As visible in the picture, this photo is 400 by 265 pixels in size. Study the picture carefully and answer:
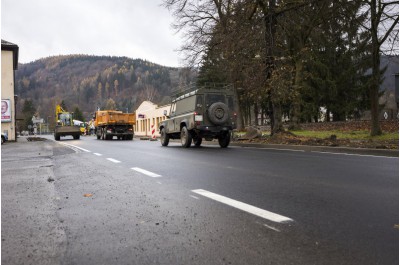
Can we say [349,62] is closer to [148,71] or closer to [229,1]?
[229,1]

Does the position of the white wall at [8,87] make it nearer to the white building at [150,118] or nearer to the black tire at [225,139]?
the white building at [150,118]

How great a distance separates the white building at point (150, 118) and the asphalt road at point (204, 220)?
37466 millimetres

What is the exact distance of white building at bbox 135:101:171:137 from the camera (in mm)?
46531

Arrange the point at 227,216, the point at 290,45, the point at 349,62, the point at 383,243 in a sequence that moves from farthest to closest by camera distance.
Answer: the point at 349,62 < the point at 290,45 < the point at 227,216 < the point at 383,243

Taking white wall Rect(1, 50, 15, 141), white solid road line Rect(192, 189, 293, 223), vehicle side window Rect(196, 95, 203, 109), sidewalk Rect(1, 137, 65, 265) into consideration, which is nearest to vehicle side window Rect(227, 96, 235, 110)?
vehicle side window Rect(196, 95, 203, 109)

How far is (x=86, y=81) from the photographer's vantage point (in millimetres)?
154125

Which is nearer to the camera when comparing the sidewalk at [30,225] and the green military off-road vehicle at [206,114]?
the sidewalk at [30,225]

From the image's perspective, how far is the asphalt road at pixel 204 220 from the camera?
283cm

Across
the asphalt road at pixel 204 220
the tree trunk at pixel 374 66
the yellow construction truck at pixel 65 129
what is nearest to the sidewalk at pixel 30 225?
the asphalt road at pixel 204 220

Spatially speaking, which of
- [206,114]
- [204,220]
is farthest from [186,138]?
[204,220]

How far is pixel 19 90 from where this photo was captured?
151000mm

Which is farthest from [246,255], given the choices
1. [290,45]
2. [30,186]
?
[290,45]

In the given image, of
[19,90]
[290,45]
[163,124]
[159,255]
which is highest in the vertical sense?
[19,90]

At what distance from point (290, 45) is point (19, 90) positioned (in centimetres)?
14454
